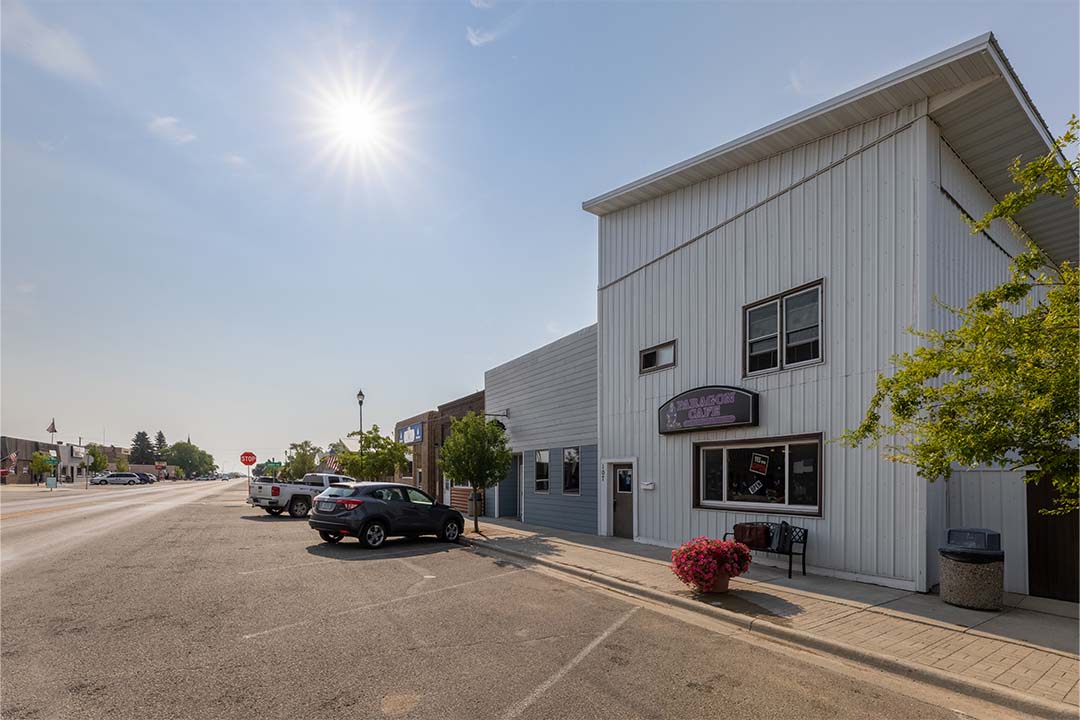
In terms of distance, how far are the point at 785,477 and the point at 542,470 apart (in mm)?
10290

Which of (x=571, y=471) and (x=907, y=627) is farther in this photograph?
(x=571, y=471)

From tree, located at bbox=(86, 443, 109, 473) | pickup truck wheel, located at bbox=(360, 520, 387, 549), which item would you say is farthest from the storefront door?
tree, located at bbox=(86, 443, 109, 473)

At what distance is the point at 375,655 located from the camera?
6.15 meters

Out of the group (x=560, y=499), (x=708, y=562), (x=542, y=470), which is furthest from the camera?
(x=542, y=470)

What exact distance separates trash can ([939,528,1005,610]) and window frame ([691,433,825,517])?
7.53ft

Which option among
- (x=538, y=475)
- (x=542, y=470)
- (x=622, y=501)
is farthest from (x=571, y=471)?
(x=622, y=501)

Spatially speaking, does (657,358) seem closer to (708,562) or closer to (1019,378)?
(708,562)

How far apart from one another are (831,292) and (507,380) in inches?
565

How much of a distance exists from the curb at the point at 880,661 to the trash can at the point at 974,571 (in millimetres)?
2896

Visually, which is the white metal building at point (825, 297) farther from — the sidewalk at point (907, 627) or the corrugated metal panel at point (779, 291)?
the sidewalk at point (907, 627)

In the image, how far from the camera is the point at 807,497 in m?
11.0

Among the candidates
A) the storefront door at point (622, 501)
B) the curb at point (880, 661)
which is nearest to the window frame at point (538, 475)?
the storefront door at point (622, 501)

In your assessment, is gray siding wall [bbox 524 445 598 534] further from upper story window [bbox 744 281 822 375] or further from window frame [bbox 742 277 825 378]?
upper story window [bbox 744 281 822 375]

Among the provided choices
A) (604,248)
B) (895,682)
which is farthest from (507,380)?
(895,682)
